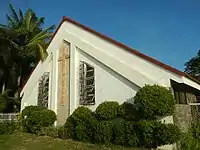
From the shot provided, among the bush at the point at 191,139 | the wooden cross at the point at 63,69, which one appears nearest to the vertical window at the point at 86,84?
the wooden cross at the point at 63,69

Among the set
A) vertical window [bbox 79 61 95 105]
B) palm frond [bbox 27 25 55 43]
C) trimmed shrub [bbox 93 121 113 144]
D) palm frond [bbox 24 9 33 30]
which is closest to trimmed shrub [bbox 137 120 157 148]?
trimmed shrub [bbox 93 121 113 144]

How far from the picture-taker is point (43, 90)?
19.1m

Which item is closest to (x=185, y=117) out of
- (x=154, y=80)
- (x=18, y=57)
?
(x=154, y=80)

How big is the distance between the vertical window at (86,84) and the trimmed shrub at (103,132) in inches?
104

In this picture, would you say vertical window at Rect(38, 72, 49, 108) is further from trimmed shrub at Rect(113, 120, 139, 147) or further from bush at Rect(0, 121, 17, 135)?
trimmed shrub at Rect(113, 120, 139, 147)

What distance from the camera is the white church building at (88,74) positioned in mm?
12530

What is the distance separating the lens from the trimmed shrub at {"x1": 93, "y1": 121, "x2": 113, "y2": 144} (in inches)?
476

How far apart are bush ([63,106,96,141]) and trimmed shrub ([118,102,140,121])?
61.0 inches

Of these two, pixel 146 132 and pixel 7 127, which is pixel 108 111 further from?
pixel 7 127

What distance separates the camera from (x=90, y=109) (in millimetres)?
14695

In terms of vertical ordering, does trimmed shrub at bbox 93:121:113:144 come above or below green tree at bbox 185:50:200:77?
below

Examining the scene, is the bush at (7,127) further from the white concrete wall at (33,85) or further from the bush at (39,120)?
the white concrete wall at (33,85)

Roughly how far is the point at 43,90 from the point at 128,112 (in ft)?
29.5

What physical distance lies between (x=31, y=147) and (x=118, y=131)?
4128 mm
